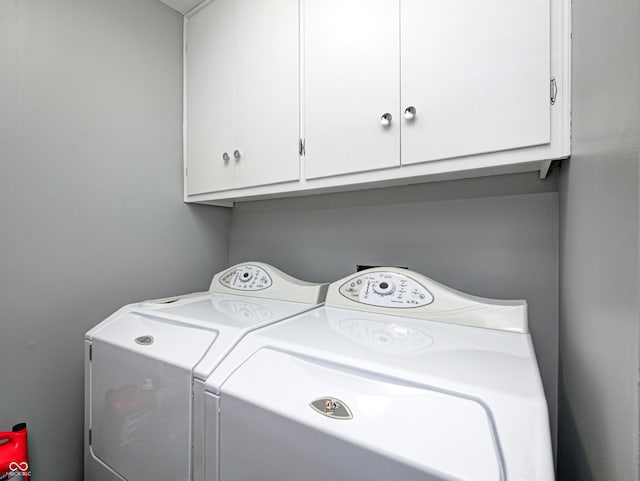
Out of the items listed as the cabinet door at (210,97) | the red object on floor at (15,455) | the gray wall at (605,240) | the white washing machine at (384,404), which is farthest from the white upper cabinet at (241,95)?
the red object on floor at (15,455)

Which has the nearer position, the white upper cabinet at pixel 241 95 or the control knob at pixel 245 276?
the white upper cabinet at pixel 241 95

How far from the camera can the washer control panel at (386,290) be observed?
41.4 inches

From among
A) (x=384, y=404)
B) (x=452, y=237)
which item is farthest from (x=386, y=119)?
(x=384, y=404)

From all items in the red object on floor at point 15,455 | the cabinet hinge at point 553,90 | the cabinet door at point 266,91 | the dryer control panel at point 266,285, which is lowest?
the red object on floor at point 15,455

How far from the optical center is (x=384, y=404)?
1.84 ft

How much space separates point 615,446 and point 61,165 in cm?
189

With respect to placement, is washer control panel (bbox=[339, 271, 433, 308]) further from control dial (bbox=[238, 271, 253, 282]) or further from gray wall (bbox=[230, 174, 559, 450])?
control dial (bbox=[238, 271, 253, 282])

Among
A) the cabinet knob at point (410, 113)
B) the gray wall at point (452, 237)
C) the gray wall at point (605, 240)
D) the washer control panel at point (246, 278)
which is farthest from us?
the washer control panel at point (246, 278)

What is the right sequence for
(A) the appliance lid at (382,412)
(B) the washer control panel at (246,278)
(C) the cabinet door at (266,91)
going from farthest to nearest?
(B) the washer control panel at (246,278), (C) the cabinet door at (266,91), (A) the appliance lid at (382,412)

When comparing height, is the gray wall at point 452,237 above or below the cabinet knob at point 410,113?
below

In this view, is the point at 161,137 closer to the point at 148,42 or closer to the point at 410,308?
the point at 148,42

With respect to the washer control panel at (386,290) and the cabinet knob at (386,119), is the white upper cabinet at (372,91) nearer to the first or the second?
the cabinet knob at (386,119)

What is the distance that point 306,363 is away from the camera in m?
0.72

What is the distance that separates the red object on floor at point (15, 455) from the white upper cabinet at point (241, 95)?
1246 millimetres
